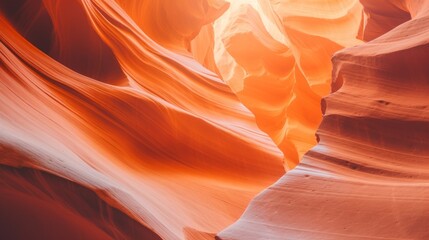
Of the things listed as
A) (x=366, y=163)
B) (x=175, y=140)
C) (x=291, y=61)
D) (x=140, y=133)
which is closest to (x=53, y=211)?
(x=366, y=163)

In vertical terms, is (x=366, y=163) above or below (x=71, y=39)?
below

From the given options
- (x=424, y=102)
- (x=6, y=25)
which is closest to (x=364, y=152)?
(x=424, y=102)

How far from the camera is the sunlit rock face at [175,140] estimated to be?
225 centimetres

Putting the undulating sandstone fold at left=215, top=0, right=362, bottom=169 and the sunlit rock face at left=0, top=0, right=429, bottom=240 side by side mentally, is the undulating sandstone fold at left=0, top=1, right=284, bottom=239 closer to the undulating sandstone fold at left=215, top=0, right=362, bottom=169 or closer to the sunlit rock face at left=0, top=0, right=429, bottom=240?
the sunlit rock face at left=0, top=0, right=429, bottom=240

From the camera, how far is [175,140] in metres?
4.52

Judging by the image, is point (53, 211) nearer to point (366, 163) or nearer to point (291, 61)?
point (366, 163)

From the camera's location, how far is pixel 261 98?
10898 millimetres

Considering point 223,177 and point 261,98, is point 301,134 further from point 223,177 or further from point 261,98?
point 223,177

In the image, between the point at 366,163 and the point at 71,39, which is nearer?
the point at 366,163

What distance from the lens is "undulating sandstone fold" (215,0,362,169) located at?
10094 millimetres

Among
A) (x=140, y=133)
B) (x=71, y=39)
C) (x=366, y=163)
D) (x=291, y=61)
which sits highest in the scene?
(x=71, y=39)

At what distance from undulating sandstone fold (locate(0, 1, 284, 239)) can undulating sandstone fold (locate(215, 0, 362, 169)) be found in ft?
14.2

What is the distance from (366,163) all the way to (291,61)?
28.3ft

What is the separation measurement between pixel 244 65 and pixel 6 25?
306 inches
